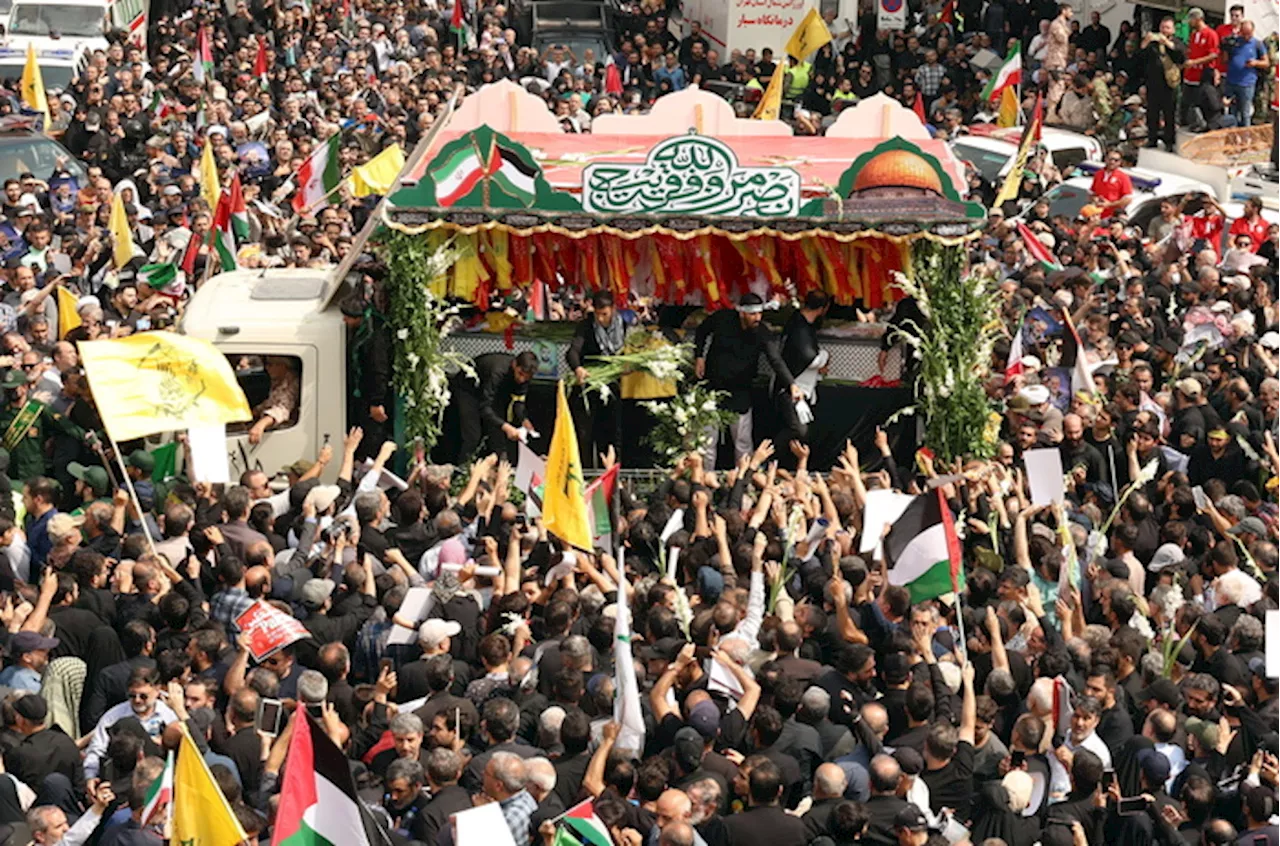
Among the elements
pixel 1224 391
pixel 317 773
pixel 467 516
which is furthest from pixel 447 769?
pixel 1224 391

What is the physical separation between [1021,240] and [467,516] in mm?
8043

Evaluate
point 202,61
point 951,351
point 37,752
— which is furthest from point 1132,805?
point 202,61

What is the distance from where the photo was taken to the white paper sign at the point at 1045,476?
14.7m


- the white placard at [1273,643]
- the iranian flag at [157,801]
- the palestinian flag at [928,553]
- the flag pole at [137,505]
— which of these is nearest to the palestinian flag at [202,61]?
the flag pole at [137,505]

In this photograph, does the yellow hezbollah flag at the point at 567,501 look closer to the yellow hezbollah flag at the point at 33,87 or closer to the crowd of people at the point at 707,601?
the crowd of people at the point at 707,601

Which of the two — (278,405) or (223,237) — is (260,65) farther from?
(278,405)

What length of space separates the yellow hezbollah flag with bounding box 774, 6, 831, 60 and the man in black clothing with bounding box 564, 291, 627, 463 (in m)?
14.4

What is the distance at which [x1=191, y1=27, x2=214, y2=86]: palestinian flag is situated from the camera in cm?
2828

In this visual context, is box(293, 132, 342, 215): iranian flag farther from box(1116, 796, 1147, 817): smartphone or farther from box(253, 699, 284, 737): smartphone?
box(1116, 796, 1147, 817): smartphone

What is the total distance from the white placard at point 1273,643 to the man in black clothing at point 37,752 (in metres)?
5.69

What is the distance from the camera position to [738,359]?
1692 cm

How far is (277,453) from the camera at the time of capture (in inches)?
642

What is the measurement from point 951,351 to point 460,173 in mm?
3522

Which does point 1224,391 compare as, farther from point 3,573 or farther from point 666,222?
point 3,573
